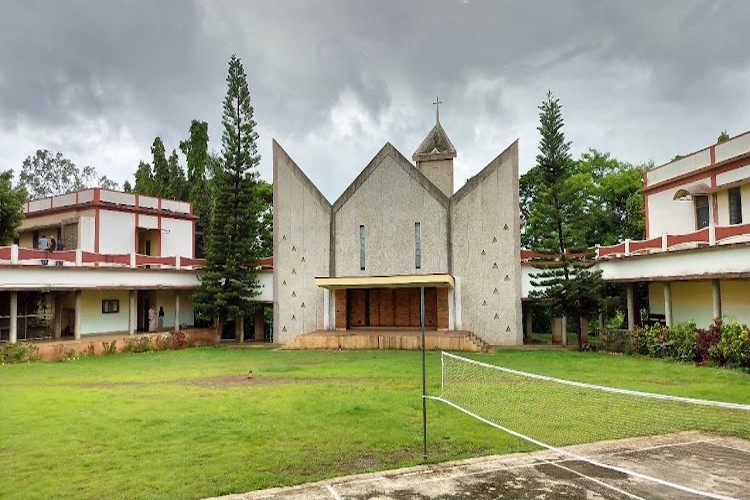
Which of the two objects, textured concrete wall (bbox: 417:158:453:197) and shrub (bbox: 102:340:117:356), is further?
textured concrete wall (bbox: 417:158:453:197)

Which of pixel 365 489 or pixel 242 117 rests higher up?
pixel 242 117

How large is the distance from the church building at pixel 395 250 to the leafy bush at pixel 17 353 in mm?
9197

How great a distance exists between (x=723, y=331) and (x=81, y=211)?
2530 cm

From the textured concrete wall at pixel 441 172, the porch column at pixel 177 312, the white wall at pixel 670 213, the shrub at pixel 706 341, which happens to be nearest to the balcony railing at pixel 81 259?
the porch column at pixel 177 312

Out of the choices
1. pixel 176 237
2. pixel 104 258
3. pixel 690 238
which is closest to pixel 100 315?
pixel 104 258

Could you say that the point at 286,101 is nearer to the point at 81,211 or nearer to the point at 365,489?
the point at 81,211

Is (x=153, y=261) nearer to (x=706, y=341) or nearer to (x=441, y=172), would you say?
(x=441, y=172)

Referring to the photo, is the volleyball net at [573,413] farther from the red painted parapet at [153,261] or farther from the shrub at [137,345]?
the red painted parapet at [153,261]

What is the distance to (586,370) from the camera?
47.6ft

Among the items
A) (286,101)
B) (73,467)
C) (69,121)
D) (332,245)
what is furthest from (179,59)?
(73,467)

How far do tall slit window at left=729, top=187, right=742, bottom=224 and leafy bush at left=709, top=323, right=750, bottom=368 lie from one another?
4.44 metres

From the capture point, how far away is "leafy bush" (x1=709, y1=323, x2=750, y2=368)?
1395 cm

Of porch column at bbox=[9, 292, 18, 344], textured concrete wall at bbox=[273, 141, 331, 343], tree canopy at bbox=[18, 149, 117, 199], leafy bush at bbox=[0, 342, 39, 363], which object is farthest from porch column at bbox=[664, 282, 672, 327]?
tree canopy at bbox=[18, 149, 117, 199]

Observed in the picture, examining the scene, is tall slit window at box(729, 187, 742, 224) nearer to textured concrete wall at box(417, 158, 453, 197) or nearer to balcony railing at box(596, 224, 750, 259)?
balcony railing at box(596, 224, 750, 259)
